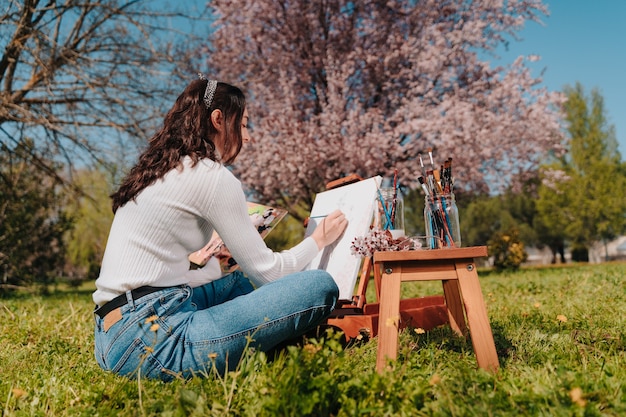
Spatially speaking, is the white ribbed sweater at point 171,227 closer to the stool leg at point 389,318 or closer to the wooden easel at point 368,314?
the stool leg at point 389,318

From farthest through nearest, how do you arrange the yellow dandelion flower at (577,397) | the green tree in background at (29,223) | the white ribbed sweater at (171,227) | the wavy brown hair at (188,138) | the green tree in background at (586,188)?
the green tree in background at (586,188), the green tree in background at (29,223), the wavy brown hair at (188,138), the white ribbed sweater at (171,227), the yellow dandelion flower at (577,397)

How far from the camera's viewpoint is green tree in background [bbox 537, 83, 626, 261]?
22.1 metres

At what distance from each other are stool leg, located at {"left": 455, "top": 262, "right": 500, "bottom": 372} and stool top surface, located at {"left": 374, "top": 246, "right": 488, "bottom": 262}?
0.17 feet

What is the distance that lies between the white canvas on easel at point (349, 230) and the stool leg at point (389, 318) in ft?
2.11

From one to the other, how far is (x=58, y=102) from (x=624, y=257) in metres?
30.6

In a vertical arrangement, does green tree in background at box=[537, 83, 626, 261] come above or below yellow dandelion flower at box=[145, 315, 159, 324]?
above

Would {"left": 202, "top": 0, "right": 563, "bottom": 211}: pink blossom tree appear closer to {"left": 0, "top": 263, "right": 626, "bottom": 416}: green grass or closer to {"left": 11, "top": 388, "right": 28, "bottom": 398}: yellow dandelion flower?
{"left": 0, "top": 263, "right": 626, "bottom": 416}: green grass

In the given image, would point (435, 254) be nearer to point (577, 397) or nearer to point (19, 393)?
point (577, 397)

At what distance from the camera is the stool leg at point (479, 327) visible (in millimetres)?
1774

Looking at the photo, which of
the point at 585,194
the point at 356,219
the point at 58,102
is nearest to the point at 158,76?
the point at 58,102

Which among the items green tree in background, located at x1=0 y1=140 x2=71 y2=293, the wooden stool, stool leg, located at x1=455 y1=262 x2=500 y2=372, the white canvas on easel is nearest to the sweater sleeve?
the wooden stool

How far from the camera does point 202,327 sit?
69.5 inches

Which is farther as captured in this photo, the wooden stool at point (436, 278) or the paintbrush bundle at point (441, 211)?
the paintbrush bundle at point (441, 211)

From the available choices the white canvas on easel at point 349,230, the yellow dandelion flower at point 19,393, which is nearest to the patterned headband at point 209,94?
the white canvas on easel at point 349,230
